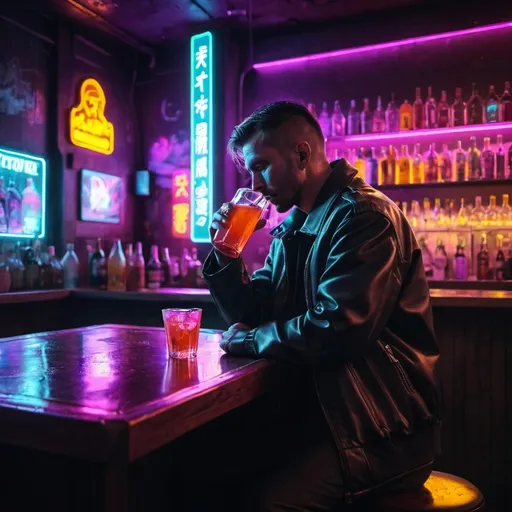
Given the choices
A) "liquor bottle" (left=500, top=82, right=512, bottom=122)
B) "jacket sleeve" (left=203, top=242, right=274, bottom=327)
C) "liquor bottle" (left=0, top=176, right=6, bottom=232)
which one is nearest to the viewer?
"jacket sleeve" (left=203, top=242, right=274, bottom=327)

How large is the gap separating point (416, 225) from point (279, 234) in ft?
8.73

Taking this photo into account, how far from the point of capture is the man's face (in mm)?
1593

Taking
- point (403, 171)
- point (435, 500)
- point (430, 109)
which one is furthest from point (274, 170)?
point (430, 109)

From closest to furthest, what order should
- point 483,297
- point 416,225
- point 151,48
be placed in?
point 483,297 → point 416,225 → point 151,48

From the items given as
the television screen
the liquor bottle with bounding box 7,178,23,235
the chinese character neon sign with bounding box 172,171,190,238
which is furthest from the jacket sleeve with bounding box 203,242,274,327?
the chinese character neon sign with bounding box 172,171,190,238

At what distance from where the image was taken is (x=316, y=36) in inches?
171

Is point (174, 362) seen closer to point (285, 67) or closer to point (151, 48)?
point (285, 67)

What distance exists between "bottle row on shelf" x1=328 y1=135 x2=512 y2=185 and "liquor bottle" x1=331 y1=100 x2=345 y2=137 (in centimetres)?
23

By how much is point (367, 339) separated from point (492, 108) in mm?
3216

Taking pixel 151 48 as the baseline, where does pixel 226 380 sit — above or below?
below

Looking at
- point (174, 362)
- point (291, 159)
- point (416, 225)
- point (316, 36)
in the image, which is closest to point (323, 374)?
point (174, 362)

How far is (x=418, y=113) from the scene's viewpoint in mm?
4109

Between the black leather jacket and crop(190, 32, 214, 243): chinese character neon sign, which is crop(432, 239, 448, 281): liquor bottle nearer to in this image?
Result: crop(190, 32, 214, 243): chinese character neon sign

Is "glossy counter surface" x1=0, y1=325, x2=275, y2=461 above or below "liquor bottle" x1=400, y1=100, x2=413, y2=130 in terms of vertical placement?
below
